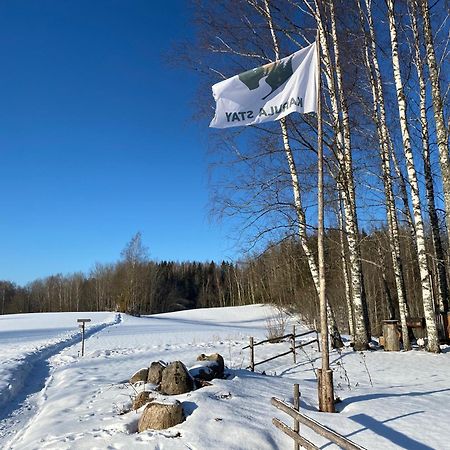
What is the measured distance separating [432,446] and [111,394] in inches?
230

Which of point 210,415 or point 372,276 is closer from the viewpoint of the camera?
point 210,415

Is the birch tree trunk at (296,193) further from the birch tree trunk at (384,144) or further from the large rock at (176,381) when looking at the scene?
the large rock at (176,381)

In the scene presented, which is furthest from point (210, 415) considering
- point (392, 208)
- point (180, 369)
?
point (392, 208)

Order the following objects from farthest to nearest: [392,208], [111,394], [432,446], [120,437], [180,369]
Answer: [392,208]
[111,394]
[180,369]
[120,437]
[432,446]

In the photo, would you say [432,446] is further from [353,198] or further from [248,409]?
[353,198]

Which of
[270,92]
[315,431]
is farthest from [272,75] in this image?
[315,431]

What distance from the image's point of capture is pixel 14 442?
6.09 m

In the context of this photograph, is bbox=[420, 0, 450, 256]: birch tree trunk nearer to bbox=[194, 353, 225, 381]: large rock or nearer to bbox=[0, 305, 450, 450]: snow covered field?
bbox=[0, 305, 450, 450]: snow covered field

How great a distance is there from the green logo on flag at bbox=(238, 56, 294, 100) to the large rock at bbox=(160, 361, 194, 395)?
463 centimetres

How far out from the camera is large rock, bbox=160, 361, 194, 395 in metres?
6.97

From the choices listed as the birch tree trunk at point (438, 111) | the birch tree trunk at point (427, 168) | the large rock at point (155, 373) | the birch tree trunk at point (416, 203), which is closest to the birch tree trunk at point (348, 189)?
the birch tree trunk at point (416, 203)

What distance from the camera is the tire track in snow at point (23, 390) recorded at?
7.22 meters

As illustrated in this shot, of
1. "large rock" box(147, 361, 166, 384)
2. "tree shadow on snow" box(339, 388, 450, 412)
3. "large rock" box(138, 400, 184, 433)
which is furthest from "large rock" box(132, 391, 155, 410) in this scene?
"tree shadow on snow" box(339, 388, 450, 412)

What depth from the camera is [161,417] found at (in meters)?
5.64
